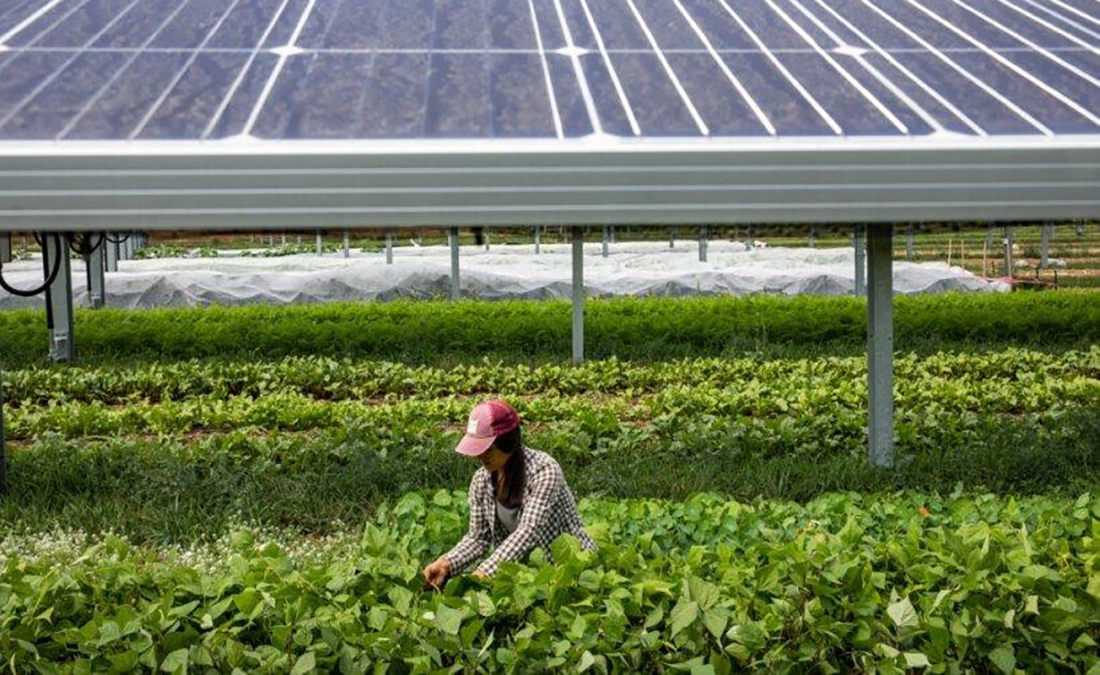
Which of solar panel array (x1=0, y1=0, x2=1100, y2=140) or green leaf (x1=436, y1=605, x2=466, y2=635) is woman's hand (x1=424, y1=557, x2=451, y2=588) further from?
solar panel array (x1=0, y1=0, x2=1100, y2=140)

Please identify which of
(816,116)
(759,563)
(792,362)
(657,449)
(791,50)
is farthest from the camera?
(792,362)

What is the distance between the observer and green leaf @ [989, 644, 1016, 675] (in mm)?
3877

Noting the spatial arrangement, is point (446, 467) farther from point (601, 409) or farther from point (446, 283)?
point (446, 283)

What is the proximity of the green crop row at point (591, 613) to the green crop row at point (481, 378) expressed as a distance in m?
6.82

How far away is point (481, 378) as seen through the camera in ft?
39.9

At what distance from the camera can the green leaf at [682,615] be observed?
3797 millimetres

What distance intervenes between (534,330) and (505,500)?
34.3 feet

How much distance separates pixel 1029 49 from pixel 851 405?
404 centimetres

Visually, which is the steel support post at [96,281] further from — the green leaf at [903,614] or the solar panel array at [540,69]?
the green leaf at [903,614]

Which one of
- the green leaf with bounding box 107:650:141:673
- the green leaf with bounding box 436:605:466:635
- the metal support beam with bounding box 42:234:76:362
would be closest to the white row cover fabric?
the metal support beam with bounding box 42:234:76:362

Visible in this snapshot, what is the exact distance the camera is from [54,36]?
21.1 ft

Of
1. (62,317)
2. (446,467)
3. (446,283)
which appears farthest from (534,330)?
(446,467)

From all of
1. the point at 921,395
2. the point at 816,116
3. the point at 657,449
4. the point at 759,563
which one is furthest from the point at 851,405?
the point at 759,563

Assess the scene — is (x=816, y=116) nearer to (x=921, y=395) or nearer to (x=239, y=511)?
(x=239, y=511)
